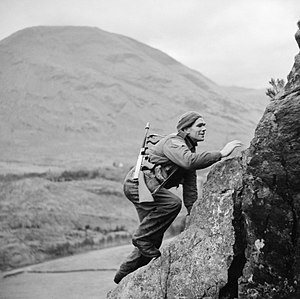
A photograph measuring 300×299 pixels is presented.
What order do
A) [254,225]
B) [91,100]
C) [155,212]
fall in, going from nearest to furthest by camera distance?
1. [254,225]
2. [155,212]
3. [91,100]

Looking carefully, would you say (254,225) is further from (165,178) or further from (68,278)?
(68,278)

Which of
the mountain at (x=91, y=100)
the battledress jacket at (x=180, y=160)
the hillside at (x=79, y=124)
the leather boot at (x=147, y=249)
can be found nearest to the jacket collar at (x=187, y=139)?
the battledress jacket at (x=180, y=160)

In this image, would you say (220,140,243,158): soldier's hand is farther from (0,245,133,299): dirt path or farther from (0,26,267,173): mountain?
(0,26,267,173): mountain

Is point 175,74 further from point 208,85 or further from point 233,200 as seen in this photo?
point 233,200

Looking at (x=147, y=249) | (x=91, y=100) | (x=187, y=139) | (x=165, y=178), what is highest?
(x=91, y=100)

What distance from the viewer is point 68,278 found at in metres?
15.4

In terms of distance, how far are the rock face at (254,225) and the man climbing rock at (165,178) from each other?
515mm

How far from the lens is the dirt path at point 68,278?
14086 mm

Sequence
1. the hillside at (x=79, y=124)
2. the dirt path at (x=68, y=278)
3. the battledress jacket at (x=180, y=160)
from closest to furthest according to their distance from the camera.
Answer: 1. the battledress jacket at (x=180, y=160)
2. the dirt path at (x=68, y=278)
3. the hillside at (x=79, y=124)

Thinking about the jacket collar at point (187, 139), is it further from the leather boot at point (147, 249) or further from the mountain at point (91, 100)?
the mountain at point (91, 100)

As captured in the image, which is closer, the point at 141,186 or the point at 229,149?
the point at 229,149

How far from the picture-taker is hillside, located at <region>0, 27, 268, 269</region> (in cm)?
2016

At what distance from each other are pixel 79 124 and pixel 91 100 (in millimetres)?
3266

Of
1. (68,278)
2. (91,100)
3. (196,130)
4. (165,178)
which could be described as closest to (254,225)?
(165,178)
